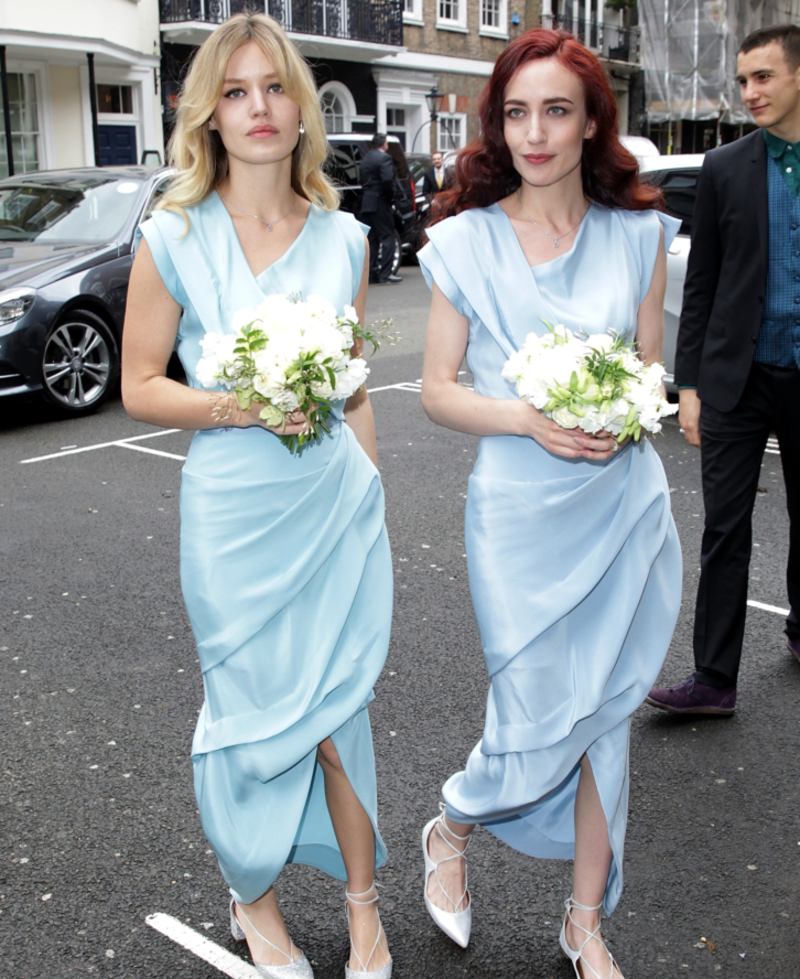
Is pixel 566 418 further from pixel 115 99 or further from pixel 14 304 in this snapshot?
pixel 115 99

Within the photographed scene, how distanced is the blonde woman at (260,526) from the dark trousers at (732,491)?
61.6 inches

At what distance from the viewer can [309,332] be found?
2.30 metres

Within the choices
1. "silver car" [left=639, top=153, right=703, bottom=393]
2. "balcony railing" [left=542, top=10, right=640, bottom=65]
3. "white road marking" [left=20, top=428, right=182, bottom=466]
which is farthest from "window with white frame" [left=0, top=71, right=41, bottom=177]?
"balcony railing" [left=542, top=10, right=640, bottom=65]

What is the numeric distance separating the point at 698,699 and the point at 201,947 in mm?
1930

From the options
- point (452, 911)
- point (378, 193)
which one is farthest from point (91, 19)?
point (452, 911)

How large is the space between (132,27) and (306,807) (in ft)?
77.4

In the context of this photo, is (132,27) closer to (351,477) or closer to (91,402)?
(91,402)

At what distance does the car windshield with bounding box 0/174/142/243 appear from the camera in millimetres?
9375

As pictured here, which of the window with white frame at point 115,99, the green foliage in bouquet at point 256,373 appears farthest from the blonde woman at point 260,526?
the window with white frame at point 115,99

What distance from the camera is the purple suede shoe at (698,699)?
3852 mm

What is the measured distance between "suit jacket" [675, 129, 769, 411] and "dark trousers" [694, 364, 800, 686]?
0.09 meters

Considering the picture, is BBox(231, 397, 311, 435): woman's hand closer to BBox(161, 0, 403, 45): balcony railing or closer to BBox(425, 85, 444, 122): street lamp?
BBox(161, 0, 403, 45): balcony railing

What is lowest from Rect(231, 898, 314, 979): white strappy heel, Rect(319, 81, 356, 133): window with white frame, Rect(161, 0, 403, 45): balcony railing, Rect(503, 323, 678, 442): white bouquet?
Rect(231, 898, 314, 979): white strappy heel

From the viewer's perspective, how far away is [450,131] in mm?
33594
